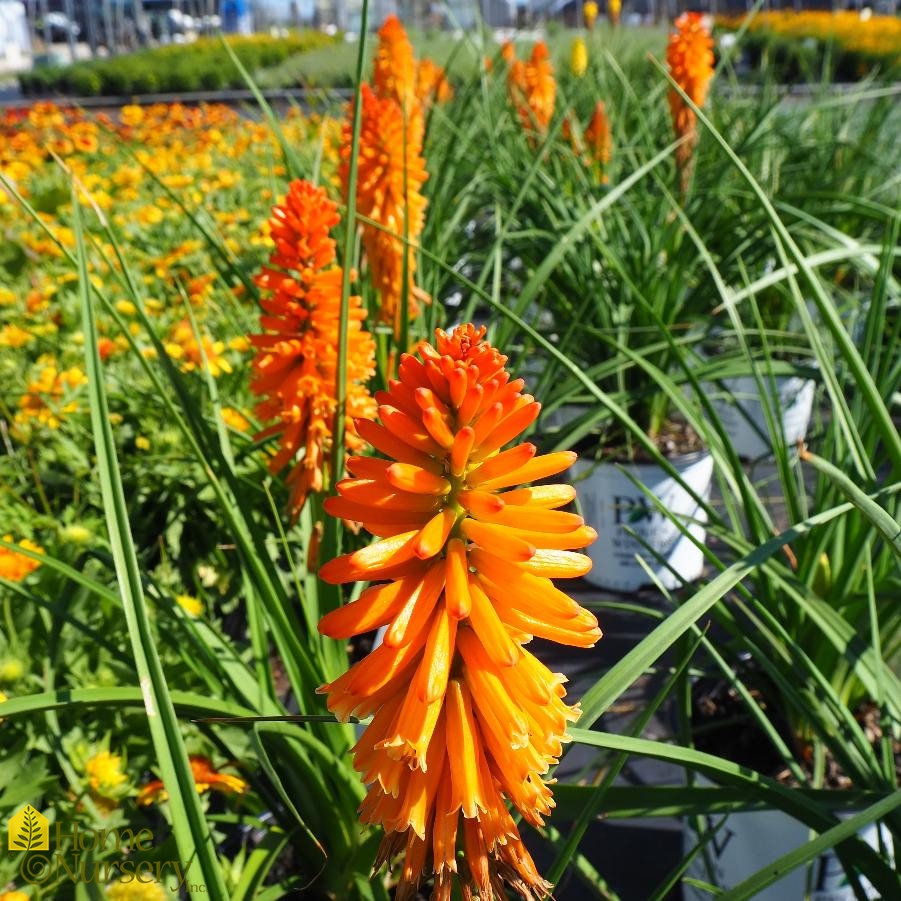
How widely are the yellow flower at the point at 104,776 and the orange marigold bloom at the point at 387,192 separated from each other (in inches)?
48.2

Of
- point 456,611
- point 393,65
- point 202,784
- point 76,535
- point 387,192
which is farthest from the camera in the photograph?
point 393,65

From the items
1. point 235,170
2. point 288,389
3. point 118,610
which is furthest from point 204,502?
point 235,170

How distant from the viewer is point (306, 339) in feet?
5.35

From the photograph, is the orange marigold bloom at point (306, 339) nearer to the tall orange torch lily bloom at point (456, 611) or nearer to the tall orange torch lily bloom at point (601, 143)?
the tall orange torch lily bloom at point (456, 611)

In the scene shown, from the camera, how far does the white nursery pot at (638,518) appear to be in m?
2.80

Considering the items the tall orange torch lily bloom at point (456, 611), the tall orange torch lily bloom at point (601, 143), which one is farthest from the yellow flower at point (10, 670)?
the tall orange torch lily bloom at point (601, 143)

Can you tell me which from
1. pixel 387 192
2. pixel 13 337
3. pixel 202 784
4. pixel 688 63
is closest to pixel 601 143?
pixel 688 63

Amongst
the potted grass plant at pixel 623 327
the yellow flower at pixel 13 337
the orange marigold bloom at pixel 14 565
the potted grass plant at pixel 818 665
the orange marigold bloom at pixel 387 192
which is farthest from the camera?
the yellow flower at pixel 13 337

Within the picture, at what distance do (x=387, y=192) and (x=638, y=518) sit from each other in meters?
1.30

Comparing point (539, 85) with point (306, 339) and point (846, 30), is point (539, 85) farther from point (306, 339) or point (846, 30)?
point (846, 30)

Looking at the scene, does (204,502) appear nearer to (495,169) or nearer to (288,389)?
(288,389)

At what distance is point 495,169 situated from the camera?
322 cm

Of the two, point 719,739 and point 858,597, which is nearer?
point 858,597

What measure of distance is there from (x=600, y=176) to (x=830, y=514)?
105 inches
